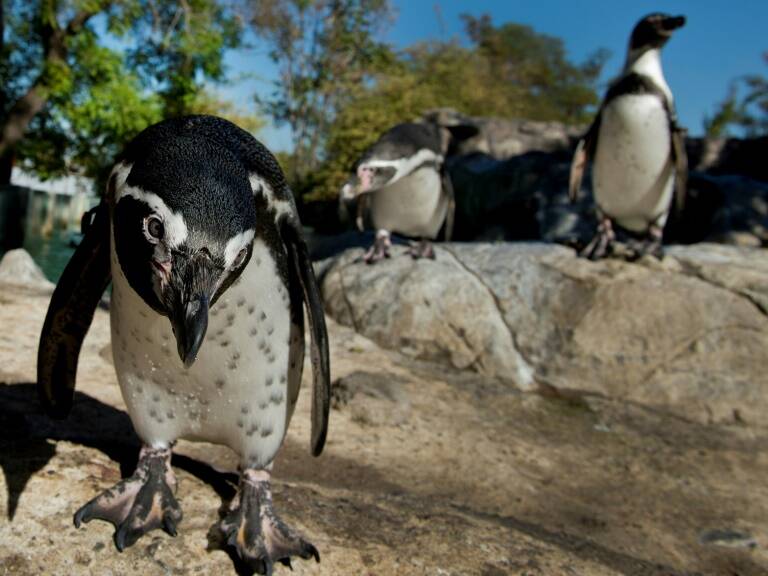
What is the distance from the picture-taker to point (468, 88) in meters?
20.8

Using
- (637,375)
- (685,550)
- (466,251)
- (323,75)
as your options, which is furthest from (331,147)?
(685,550)

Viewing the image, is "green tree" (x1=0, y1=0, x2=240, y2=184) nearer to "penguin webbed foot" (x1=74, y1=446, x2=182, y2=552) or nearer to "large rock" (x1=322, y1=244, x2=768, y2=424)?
"large rock" (x1=322, y1=244, x2=768, y2=424)

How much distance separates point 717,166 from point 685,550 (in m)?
10.8

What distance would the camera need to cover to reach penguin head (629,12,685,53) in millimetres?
5047

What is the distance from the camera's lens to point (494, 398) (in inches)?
173

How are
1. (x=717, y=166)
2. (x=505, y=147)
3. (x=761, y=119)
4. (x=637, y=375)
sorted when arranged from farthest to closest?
(x=761, y=119)
(x=505, y=147)
(x=717, y=166)
(x=637, y=375)

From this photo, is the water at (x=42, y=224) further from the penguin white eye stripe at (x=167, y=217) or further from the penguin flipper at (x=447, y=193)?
the penguin white eye stripe at (x=167, y=217)

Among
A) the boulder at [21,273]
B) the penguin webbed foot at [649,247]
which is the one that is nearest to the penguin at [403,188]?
the penguin webbed foot at [649,247]

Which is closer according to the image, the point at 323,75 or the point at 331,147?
the point at 331,147

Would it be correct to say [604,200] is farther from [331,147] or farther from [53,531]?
[331,147]

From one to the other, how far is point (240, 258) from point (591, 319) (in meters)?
4.03

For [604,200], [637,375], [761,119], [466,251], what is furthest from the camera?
[761,119]

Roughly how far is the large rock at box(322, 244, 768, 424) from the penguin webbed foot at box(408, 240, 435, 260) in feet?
0.24

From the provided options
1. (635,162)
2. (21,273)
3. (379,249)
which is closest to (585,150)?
(635,162)
